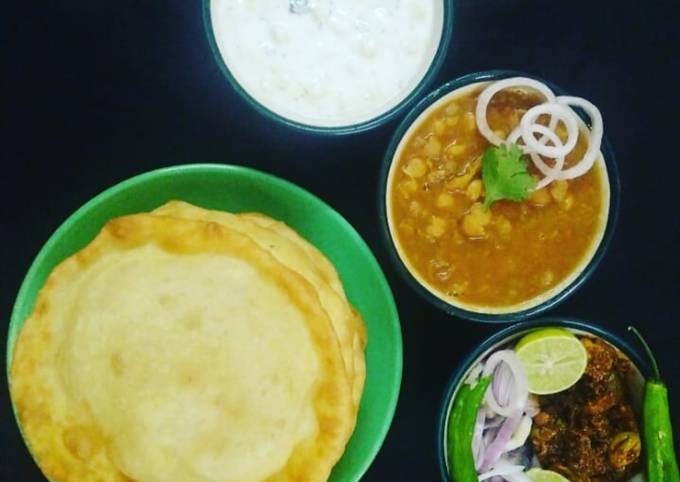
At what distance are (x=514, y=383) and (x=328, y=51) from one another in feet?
3.00

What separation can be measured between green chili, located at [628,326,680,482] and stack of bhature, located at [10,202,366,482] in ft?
2.65

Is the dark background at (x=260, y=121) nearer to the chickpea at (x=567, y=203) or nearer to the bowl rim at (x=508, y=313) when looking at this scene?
the bowl rim at (x=508, y=313)

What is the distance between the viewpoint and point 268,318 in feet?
7.34

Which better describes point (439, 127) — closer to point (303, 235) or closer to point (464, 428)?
point (303, 235)

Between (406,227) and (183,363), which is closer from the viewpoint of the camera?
(183,363)

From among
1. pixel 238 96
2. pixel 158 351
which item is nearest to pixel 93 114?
pixel 238 96

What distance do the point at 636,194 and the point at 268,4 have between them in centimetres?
105

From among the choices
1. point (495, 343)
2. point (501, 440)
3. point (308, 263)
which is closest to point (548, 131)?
point (495, 343)

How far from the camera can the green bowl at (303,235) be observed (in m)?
2.46

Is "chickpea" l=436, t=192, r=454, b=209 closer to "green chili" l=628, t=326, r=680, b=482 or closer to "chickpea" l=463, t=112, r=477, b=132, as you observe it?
"chickpea" l=463, t=112, r=477, b=132

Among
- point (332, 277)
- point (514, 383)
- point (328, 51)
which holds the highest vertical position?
point (328, 51)

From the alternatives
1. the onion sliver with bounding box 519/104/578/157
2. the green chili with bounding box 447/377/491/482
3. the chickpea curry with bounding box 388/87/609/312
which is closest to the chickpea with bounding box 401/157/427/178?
the chickpea curry with bounding box 388/87/609/312

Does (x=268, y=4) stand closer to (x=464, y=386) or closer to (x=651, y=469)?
(x=464, y=386)

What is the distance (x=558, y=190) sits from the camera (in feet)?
8.48
